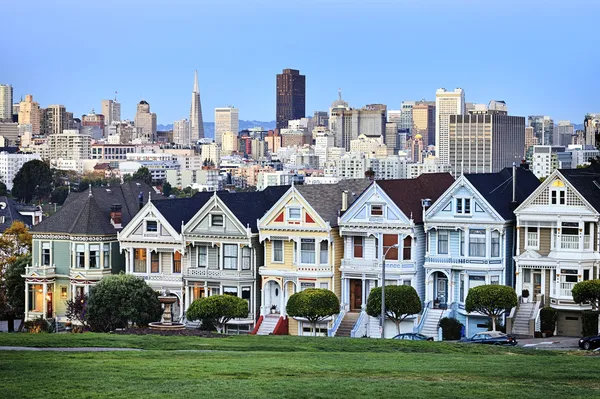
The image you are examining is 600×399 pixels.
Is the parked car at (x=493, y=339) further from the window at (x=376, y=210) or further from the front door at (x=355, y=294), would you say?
the window at (x=376, y=210)

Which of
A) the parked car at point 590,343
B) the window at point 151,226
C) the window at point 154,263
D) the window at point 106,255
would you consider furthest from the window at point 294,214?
the parked car at point 590,343

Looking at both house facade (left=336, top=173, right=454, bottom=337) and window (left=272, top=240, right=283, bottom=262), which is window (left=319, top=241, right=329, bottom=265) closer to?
house facade (left=336, top=173, right=454, bottom=337)

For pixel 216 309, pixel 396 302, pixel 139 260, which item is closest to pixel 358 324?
pixel 396 302

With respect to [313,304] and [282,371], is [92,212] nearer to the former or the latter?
[313,304]

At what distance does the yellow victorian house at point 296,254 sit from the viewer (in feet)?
195

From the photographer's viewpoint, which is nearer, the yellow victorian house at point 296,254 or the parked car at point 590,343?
the parked car at point 590,343

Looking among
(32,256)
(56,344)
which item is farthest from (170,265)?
(56,344)

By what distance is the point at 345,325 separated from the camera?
5812 centimetres

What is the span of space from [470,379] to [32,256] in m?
38.3

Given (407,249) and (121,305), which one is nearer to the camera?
(407,249)

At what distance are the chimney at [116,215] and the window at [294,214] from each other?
10724 millimetres

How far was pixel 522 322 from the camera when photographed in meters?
55.4

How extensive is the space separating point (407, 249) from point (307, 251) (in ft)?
15.0

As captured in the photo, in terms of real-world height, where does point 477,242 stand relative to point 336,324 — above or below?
above
